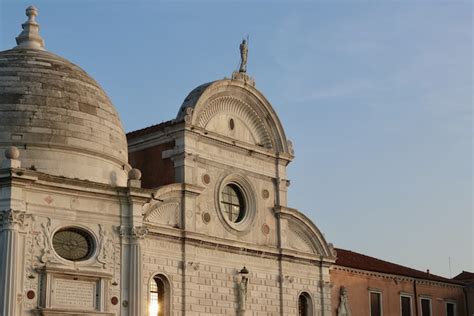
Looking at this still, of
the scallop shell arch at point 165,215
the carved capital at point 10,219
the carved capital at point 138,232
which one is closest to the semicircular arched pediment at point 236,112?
the scallop shell arch at point 165,215

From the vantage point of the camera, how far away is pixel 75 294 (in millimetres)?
23375

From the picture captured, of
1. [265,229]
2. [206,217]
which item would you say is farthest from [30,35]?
[265,229]

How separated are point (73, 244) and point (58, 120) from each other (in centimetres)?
335

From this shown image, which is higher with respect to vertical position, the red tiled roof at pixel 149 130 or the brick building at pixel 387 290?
the red tiled roof at pixel 149 130

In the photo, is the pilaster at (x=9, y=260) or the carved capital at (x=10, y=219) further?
the carved capital at (x=10, y=219)

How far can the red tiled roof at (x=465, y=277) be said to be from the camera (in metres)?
42.7

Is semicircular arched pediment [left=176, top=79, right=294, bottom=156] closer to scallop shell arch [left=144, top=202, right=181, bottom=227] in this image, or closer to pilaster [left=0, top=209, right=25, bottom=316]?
scallop shell arch [left=144, top=202, right=181, bottom=227]

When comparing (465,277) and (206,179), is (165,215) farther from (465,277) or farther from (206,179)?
(465,277)

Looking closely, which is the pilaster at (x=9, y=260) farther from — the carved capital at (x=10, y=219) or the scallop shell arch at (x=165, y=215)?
the scallop shell arch at (x=165, y=215)

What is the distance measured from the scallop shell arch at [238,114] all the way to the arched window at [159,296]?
5.27m

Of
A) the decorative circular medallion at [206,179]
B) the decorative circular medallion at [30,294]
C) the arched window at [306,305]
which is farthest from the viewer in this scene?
the arched window at [306,305]

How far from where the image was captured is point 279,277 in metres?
31.4

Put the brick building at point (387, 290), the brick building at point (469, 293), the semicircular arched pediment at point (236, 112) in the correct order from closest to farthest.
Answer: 1. the semicircular arched pediment at point (236, 112)
2. the brick building at point (387, 290)
3. the brick building at point (469, 293)

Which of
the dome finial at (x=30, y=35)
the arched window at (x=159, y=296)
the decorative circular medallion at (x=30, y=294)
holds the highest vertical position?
the dome finial at (x=30, y=35)
